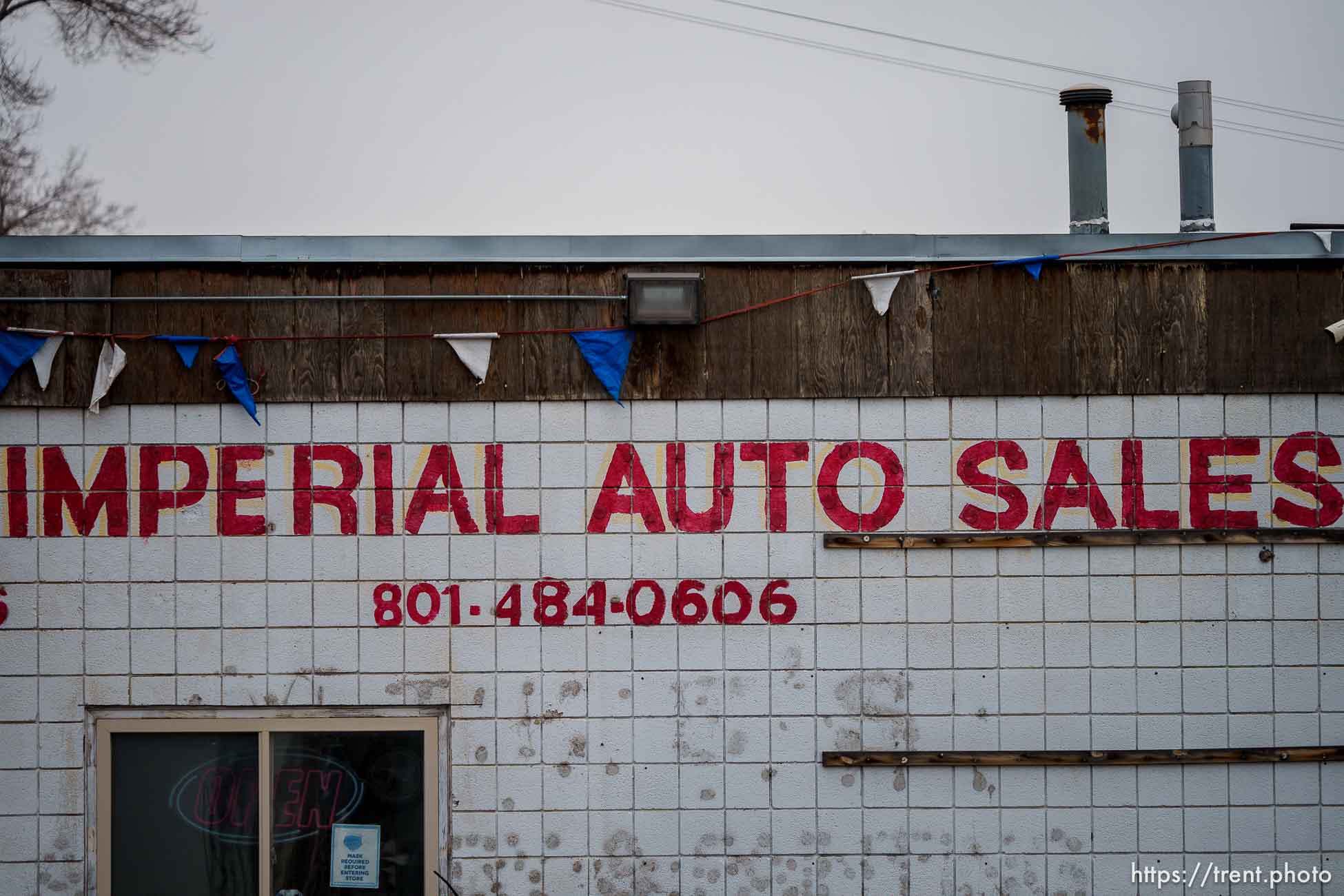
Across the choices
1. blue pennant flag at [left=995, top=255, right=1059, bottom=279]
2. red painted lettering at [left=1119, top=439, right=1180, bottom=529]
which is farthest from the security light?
red painted lettering at [left=1119, top=439, right=1180, bottom=529]

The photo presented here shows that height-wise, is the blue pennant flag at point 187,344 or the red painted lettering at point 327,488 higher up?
the blue pennant flag at point 187,344

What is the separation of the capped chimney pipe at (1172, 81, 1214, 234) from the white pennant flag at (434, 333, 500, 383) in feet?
14.1

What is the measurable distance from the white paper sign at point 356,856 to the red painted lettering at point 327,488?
1.67 meters

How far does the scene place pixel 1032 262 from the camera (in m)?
6.84

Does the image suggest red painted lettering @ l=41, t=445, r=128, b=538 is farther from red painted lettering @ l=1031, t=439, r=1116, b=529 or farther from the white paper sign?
red painted lettering @ l=1031, t=439, r=1116, b=529

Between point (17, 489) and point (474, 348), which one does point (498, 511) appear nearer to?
point (474, 348)

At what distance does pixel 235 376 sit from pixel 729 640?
310cm

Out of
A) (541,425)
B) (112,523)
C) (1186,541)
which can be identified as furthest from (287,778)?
(1186,541)

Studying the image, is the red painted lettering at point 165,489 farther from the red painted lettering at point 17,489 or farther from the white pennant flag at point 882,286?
the white pennant flag at point 882,286

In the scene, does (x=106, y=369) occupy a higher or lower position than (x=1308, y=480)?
higher

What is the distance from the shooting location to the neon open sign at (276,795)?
6.82 metres

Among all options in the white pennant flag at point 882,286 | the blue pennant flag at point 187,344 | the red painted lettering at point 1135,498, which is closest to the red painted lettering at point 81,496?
the blue pennant flag at point 187,344

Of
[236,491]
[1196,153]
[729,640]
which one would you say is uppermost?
[1196,153]

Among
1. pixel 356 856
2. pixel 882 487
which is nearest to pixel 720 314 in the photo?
pixel 882 487
